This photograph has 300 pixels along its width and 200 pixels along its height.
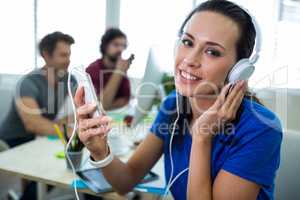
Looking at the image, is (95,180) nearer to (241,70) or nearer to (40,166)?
(40,166)

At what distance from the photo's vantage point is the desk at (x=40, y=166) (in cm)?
111

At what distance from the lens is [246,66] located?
2.87 ft

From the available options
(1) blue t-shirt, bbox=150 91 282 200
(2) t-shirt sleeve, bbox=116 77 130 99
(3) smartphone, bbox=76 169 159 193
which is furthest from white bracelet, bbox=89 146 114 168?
(2) t-shirt sleeve, bbox=116 77 130 99

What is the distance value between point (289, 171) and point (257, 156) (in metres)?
0.34

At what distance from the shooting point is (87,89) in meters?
0.83

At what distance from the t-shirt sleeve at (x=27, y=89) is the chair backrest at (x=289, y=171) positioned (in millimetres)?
1487

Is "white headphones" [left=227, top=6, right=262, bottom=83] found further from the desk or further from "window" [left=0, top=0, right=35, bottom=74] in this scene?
"window" [left=0, top=0, right=35, bottom=74]

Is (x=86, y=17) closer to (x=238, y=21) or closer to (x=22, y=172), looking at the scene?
(x=22, y=172)

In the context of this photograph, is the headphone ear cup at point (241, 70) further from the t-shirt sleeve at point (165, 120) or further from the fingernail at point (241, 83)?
the t-shirt sleeve at point (165, 120)

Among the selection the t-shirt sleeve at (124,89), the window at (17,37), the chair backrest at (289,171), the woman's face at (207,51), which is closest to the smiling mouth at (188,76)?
the woman's face at (207,51)

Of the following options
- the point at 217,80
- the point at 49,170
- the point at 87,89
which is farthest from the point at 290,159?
the point at 49,170

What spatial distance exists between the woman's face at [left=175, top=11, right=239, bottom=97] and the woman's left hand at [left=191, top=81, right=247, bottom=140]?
74 mm

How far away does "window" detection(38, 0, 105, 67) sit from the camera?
2.60 meters

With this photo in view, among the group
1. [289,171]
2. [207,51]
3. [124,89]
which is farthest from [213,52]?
[124,89]
